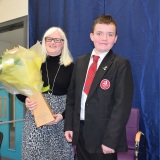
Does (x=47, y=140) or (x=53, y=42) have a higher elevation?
(x=53, y=42)

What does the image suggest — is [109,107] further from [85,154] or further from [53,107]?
[53,107]

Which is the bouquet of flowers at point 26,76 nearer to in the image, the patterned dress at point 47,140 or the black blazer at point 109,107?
the patterned dress at point 47,140

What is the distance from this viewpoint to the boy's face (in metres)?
1.49

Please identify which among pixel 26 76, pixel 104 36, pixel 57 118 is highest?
pixel 104 36

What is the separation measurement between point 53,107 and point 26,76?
0.32 metres

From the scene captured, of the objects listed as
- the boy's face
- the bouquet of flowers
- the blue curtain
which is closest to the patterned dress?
the bouquet of flowers

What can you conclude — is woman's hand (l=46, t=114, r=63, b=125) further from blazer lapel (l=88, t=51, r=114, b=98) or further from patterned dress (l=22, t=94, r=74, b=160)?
blazer lapel (l=88, t=51, r=114, b=98)

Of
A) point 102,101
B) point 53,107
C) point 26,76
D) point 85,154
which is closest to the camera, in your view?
point 102,101

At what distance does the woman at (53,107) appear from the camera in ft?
6.03

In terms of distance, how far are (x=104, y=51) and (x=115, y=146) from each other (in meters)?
0.55

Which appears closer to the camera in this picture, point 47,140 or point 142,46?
point 47,140

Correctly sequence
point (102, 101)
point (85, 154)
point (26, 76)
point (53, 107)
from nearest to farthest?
point (102, 101)
point (85, 154)
point (26, 76)
point (53, 107)

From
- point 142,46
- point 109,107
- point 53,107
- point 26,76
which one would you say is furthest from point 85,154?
point 142,46

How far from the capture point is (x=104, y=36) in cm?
149
